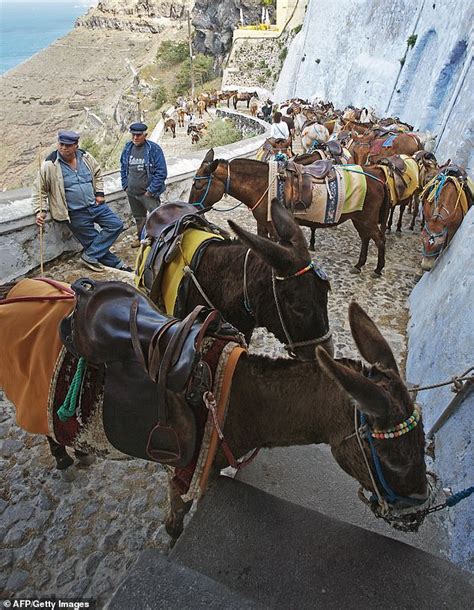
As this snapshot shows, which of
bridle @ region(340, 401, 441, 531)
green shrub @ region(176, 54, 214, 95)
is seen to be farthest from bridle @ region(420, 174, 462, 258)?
green shrub @ region(176, 54, 214, 95)

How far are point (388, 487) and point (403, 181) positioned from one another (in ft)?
21.1

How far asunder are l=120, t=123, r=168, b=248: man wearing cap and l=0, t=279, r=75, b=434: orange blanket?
147 inches

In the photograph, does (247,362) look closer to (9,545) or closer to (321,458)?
(321,458)

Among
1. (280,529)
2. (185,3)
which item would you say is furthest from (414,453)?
(185,3)

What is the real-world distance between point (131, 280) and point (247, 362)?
3739mm

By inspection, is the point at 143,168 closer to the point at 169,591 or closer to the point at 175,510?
the point at 175,510

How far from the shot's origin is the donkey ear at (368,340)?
1.77 metres

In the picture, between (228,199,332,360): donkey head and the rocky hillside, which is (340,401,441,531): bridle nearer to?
(228,199,332,360): donkey head

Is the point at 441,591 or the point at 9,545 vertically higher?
the point at 441,591

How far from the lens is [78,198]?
496cm

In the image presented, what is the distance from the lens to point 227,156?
926 cm

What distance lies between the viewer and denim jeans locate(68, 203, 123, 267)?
518 centimetres

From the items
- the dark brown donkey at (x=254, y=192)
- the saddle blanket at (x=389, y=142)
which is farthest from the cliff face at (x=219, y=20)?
the dark brown donkey at (x=254, y=192)

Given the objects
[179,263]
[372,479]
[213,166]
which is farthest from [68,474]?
[213,166]
